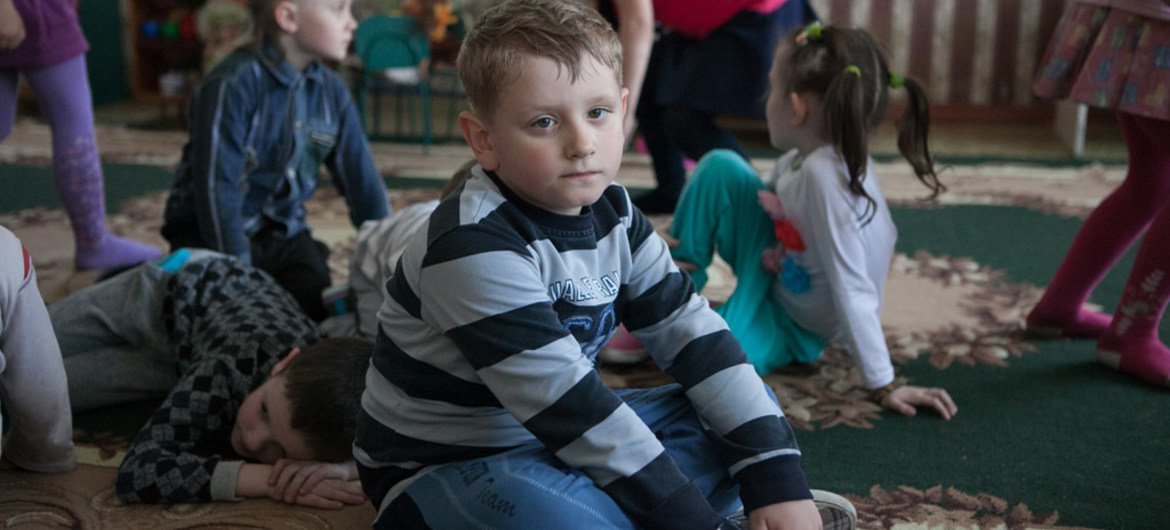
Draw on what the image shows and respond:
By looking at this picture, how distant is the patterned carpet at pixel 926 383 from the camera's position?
1185 mm

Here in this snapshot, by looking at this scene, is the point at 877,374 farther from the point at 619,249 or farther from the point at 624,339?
the point at 619,249

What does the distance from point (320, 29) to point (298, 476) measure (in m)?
0.85

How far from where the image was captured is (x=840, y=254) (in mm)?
1468

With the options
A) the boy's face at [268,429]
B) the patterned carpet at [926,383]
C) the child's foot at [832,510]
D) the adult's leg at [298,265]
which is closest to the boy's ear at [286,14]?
the adult's leg at [298,265]

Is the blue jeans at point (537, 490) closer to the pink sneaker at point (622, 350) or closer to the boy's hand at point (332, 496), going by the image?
the boy's hand at point (332, 496)

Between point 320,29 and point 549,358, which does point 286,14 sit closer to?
point 320,29

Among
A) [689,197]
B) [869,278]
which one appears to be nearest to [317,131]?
[689,197]

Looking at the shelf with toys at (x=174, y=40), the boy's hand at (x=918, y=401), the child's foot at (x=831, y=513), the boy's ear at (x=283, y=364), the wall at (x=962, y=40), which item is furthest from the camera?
the shelf with toys at (x=174, y=40)

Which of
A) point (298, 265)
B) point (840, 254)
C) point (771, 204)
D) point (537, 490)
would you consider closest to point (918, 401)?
point (840, 254)

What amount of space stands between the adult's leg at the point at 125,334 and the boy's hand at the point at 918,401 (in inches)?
38.6

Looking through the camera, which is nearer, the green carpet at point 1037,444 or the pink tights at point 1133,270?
the green carpet at point 1037,444

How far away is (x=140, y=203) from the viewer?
2684 mm

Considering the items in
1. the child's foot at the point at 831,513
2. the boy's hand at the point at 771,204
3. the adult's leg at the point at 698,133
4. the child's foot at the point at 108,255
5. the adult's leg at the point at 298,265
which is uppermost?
the boy's hand at the point at 771,204

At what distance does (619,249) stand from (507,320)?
0.16 metres
